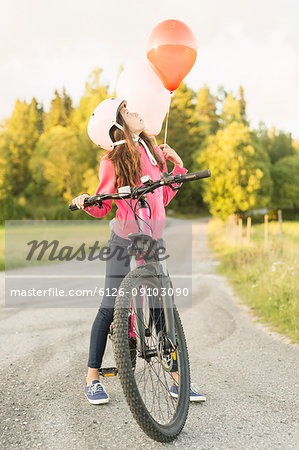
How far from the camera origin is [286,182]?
58.8 m

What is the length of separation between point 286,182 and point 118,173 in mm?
58240

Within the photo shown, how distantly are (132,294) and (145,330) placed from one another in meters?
0.32

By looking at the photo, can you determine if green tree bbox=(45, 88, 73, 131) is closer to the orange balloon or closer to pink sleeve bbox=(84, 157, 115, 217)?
the orange balloon

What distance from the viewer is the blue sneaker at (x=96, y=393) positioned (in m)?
3.17

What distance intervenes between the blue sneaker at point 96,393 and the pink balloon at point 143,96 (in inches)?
75.9

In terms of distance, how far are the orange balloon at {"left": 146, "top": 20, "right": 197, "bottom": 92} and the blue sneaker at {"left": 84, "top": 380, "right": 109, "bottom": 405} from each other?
277cm

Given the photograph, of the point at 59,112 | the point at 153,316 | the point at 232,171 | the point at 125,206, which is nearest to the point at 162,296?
the point at 153,316

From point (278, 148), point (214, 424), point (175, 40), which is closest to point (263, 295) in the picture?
point (175, 40)

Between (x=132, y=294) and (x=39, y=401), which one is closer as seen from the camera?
(x=132, y=294)

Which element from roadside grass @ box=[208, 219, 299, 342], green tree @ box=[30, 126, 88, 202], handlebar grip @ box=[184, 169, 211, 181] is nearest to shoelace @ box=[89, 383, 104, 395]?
handlebar grip @ box=[184, 169, 211, 181]

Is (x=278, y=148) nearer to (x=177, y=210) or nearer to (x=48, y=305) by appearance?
(x=177, y=210)

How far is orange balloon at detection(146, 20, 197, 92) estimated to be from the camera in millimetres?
4648

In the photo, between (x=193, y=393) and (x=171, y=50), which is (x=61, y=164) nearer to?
(x=171, y=50)

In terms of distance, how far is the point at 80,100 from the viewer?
3894 cm
